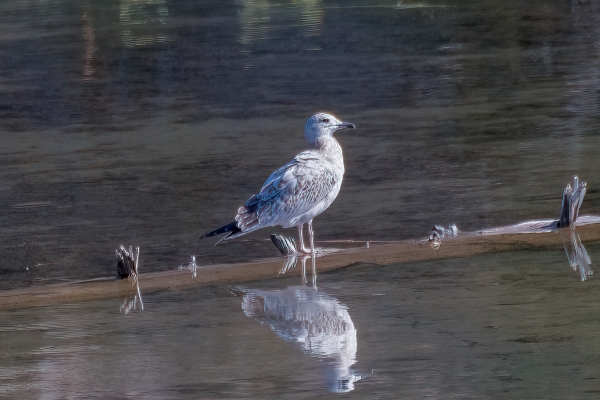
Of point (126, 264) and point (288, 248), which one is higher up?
point (126, 264)

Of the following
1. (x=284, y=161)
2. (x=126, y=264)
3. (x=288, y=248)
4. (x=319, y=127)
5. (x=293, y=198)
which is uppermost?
(x=319, y=127)

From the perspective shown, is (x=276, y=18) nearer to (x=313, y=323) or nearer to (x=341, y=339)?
(x=313, y=323)

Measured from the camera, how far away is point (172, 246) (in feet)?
27.2

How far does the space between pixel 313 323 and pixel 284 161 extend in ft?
17.7

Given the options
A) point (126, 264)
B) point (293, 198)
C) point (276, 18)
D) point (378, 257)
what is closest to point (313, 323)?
point (378, 257)

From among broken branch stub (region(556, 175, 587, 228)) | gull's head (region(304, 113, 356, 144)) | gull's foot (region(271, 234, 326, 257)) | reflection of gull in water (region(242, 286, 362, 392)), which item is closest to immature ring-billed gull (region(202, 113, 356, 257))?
gull's foot (region(271, 234, 326, 257))

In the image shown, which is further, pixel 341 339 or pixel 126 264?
pixel 126 264

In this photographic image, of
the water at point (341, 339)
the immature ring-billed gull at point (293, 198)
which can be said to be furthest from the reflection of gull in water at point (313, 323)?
the immature ring-billed gull at point (293, 198)

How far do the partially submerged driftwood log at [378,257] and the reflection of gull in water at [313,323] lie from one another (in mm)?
563

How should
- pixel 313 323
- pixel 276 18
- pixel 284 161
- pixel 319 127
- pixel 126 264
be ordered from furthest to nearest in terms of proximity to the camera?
pixel 276 18 → pixel 284 161 → pixel 319 127 → pixel 126 264 → pixel 313 323

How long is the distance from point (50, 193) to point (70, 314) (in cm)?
393

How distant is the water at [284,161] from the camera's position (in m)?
5.24

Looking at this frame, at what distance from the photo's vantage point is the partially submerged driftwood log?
6953 mm

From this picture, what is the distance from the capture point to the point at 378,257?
24.0 feet
